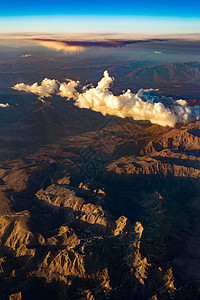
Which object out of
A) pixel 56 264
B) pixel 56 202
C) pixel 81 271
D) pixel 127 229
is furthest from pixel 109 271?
pixel 56 202

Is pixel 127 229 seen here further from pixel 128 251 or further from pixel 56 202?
pixel 56 202

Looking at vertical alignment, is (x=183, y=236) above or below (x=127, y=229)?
below

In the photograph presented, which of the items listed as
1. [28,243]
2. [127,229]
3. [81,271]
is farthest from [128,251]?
[28,243]

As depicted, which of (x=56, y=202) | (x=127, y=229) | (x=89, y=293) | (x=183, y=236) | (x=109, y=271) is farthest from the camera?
(x=56, y=202)

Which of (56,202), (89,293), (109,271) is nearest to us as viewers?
(89,293)

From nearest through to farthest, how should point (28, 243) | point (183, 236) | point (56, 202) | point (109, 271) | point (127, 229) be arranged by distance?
point (109, 271)
point (28, 243)
point (127, 229)
point (183, 236)
point (56, 202)

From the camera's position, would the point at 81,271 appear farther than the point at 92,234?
No

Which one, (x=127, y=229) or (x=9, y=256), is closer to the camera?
(x=9, y=256)

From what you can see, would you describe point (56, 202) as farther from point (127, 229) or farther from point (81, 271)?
point (81, 271)

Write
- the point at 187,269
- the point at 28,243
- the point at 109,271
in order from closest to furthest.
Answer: the point at 109,271, the point at 187,269, the point at 28,243
